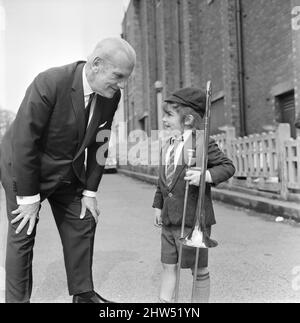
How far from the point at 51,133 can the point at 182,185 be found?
853mm

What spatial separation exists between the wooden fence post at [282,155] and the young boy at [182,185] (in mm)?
5084

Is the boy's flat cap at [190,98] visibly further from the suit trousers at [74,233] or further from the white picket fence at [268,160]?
the white picket fence at [268,160]

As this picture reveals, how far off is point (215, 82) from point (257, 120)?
329 cm

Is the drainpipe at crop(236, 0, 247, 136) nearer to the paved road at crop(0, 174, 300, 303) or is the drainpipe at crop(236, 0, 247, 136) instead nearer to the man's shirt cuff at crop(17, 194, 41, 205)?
the paved road at crop(0, 174, 300, 303)

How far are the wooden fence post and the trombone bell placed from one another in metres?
5.51

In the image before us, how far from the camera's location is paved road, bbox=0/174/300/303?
10.6 feet

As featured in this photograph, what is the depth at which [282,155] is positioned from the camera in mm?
7387

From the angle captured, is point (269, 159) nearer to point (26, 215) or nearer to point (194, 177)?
point (194, 177)

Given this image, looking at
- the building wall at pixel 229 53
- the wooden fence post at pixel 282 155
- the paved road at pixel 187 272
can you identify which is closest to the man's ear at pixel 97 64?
the paved road at pixel 187 272

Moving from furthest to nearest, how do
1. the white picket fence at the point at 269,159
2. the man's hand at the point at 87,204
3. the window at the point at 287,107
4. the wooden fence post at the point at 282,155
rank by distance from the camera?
1. the window at the point at 287,107
2. the wooden fence post at the point at 282,155
3. the white picket fence at the point at 269,159
4. the man's hand at the point at 87,204

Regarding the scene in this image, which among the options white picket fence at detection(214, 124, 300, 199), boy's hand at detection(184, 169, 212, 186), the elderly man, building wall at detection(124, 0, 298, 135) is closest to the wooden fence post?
white picket fence at detection(214, 124, 300, 199)

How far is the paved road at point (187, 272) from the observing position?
10.6ft

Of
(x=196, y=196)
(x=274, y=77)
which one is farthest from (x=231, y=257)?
(x=274, y=77)
